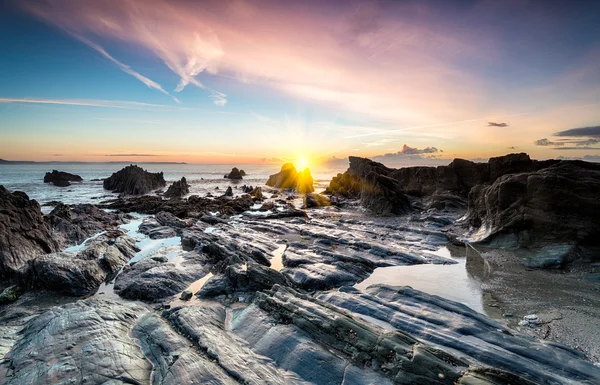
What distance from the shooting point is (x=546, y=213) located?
1895 cm

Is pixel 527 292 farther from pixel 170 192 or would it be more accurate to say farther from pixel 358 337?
pixel 170 192

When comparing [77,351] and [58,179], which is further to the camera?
[58,179]

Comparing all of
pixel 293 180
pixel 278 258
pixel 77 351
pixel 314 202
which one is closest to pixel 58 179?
pixel 293 180

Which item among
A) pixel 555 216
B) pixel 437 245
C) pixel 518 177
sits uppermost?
pixel 518 177

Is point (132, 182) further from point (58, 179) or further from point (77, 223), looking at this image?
point (77, 223)

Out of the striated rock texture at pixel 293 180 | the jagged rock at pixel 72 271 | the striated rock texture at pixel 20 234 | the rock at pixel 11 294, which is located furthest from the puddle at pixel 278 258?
the striated rock texture at pixel 293 180

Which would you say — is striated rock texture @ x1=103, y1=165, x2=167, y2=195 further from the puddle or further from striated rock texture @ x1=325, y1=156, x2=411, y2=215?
the puddle

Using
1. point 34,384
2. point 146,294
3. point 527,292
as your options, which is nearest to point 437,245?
point 527,292

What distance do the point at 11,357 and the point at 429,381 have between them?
39.0 feet

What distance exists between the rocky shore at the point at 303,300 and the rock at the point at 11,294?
5 centimetres

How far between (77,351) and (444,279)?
1683 cm

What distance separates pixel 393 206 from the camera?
37562 millimetres

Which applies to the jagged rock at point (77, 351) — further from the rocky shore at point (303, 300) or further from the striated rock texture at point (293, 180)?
the striated rock texture at point (293, 180)

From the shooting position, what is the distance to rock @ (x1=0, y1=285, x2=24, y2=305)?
12.5 m
